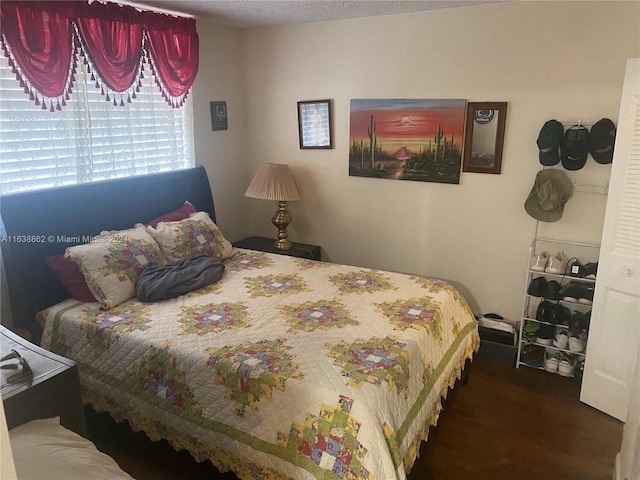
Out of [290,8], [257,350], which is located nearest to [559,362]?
[257,350]

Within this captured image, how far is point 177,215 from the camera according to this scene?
345cm

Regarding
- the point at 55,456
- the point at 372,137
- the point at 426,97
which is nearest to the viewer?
the point at 55,456

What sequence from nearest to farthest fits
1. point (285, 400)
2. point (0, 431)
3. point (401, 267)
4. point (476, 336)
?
point (0, 431) < point (285, 400) < point (476, 336) < point (401, 267)

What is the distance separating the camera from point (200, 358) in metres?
2.20

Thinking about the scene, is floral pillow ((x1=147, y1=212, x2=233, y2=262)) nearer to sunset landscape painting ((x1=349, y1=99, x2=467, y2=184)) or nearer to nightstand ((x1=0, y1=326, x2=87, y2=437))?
sunset landscape painting ((x1=349, y1=99, x2=467, y2=184))

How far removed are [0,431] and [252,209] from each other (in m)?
3.88

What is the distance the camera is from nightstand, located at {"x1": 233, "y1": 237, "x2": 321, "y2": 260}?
400 cm

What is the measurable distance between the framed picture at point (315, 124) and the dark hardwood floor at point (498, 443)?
2.15 m

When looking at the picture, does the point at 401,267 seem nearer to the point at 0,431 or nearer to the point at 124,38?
the point at 124,38

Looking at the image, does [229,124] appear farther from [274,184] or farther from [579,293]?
[579,293]

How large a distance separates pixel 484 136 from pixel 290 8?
156 centimetres

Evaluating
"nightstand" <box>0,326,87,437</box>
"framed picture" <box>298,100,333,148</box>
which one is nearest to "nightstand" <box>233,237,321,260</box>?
"framed picture" <box>298,100,333,148</box>

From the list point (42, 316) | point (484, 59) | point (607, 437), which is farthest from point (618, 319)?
point (42, 316)

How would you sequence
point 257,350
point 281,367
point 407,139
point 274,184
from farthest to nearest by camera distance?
point 274,184 < point 407,139 < point 257,350 < point 281,367
